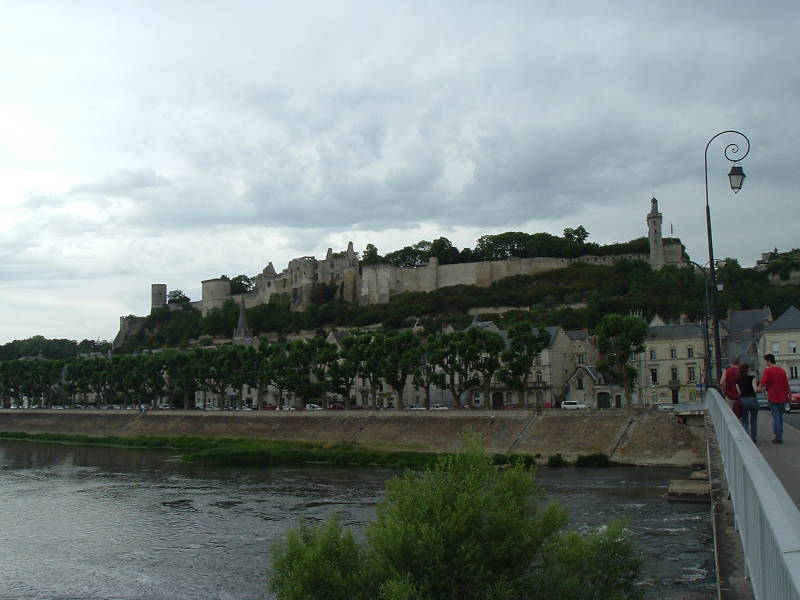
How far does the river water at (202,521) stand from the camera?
62.1 ft

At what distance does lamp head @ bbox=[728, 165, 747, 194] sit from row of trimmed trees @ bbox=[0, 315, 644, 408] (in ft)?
99.7

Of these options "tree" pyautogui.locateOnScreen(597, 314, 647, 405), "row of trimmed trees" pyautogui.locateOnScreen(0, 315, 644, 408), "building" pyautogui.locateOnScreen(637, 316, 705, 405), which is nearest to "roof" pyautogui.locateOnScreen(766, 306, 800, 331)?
"building" pyautogui.locateOnScreen(637, 316, 705, 405)

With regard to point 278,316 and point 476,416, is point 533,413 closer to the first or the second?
point 476,416

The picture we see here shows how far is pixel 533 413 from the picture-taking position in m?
45.1

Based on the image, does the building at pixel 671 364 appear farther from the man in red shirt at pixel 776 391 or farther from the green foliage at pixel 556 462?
the man in red shirt at pixel 776 391

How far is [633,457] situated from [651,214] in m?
66.3

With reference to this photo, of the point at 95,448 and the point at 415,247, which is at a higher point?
the point at 415,247

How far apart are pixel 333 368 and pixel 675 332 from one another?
23.8 meters

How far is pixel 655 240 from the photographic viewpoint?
323 feet

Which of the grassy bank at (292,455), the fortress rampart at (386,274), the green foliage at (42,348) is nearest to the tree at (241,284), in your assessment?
the fortress rampart at (386,274)

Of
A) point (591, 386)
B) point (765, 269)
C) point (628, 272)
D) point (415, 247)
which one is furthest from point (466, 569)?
point (415, 247)

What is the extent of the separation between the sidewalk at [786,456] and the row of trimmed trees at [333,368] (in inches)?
1266

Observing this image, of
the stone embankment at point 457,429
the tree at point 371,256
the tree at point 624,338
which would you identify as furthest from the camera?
the tree at point 371,256

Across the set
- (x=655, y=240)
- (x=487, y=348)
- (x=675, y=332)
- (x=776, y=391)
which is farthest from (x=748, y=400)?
(x=655, y=240)
